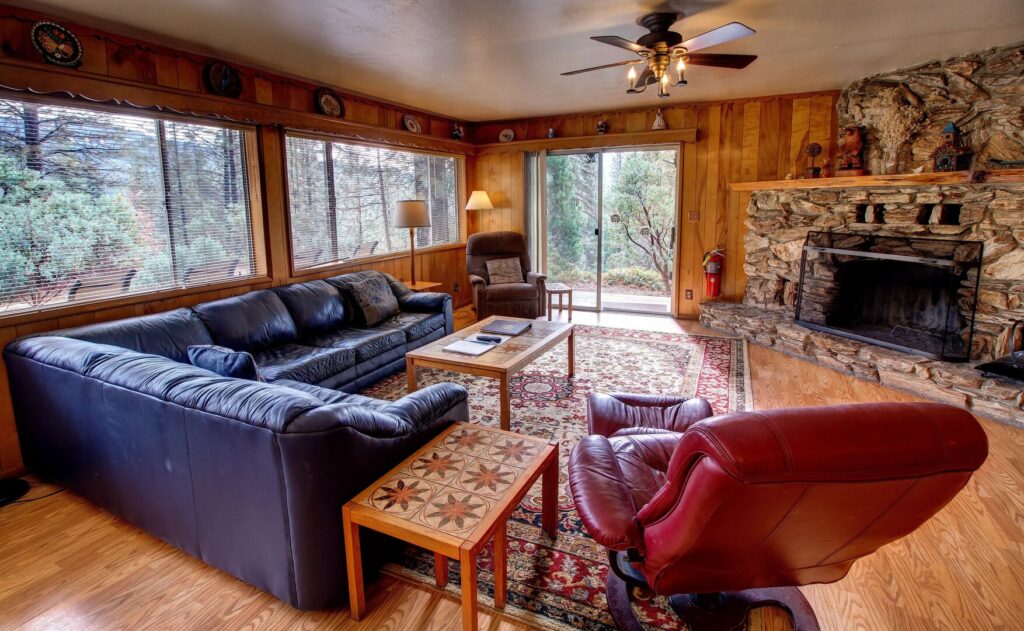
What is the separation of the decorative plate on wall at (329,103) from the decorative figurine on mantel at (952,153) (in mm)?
4798

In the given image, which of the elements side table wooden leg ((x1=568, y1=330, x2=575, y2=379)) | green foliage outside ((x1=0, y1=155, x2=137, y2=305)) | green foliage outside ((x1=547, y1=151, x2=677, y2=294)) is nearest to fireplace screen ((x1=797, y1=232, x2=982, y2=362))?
green foliage outside ((x1=547, y1=151, x2=677, y2=294))

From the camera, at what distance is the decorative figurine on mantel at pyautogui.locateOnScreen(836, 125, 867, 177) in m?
4.53

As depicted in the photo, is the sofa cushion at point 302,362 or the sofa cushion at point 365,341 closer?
the sofa cushion at point 302,362

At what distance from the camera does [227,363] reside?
7.85ft

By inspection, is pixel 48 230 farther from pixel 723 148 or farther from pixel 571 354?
pixel 723 148

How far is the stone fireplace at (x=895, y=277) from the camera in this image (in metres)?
3.58

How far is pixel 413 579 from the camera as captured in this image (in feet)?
6.51

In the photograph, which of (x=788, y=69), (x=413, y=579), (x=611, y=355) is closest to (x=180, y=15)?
(x=413, y=579)

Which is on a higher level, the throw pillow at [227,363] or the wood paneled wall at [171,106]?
the wood paneled wall at [171,106]

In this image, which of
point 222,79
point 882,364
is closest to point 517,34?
point 222,79

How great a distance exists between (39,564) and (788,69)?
5.42m

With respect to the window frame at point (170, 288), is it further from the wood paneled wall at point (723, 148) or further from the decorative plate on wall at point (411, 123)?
the wood paneled wall at point (723, 148)

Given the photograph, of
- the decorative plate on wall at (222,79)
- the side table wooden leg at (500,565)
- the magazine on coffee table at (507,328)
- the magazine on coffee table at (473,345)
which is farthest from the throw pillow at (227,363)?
the decorative plate on wall at (222,79)

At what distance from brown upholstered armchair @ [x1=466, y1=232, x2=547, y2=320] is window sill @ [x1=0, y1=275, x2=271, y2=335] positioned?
7.81ft
